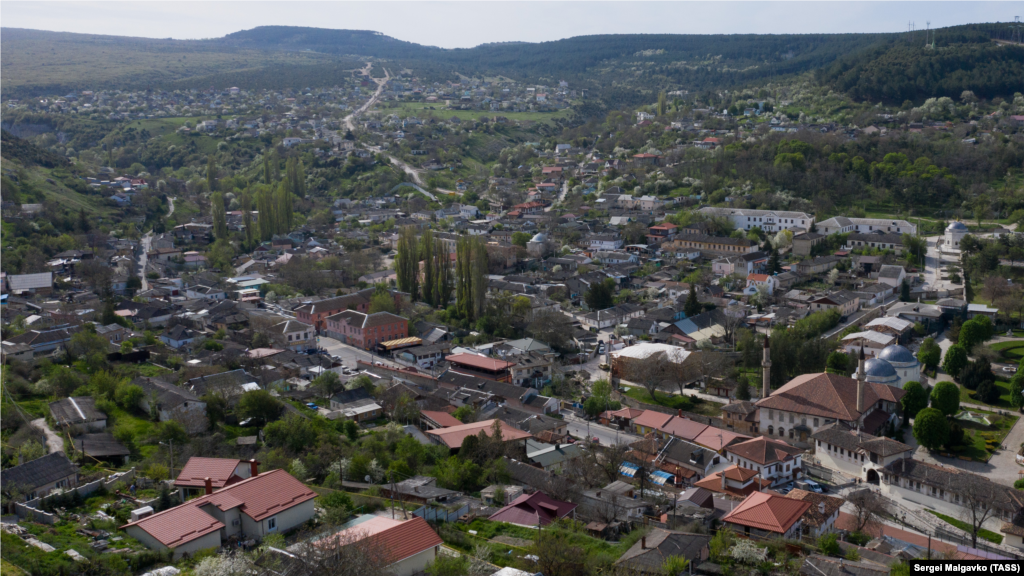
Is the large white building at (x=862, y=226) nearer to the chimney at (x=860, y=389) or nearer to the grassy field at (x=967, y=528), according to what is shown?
the chimney at (x=860, y=389)

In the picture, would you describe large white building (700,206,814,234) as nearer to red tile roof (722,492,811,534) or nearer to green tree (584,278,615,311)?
green tree (584,278,615,311)

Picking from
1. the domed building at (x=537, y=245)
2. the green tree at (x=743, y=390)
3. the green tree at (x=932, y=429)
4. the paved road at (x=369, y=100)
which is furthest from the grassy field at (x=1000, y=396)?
the paved road at (x=369, y=100)

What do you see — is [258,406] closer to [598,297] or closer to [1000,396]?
[598,297]

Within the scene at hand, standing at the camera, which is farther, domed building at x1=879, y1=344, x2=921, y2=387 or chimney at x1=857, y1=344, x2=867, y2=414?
domed building at x1=879, y1=344, x2=921, y2=387

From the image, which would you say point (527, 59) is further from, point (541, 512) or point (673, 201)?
→ point (541, 512)

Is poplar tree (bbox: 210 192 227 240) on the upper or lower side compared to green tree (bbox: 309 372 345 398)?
upper

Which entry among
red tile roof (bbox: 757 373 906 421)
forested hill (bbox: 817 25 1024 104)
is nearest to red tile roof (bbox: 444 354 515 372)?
red tile roof (bbox: 757 373 906 421)

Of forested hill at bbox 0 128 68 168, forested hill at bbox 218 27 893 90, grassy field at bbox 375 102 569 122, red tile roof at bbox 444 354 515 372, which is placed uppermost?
forested hill at bbox 218 27 893 90
